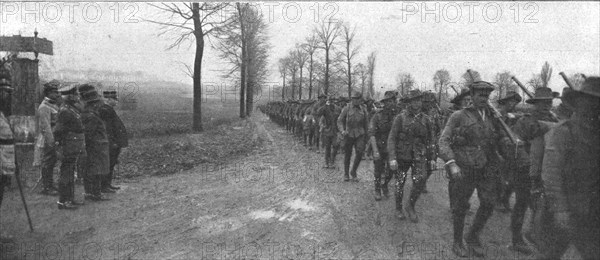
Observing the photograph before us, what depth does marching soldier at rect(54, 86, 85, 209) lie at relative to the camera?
5754 mm

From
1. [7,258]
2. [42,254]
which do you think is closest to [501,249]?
[42,254]

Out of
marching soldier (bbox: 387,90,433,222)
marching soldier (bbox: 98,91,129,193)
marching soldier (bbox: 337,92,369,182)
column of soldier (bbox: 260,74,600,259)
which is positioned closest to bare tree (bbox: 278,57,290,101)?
marching soldier (bbox: 337,92,369,182)

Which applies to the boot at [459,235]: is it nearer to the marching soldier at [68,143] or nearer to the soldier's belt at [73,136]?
the marching soldier at [68,143]

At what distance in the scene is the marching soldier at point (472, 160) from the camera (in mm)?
4199

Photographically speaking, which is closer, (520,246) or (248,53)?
(520,246)

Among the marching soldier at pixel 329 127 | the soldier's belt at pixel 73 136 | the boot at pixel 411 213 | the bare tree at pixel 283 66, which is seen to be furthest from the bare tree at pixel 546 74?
the bare tree at pixel 283 66

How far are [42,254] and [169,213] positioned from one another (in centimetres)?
172

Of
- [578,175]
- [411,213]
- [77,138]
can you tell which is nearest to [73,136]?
[77,138]

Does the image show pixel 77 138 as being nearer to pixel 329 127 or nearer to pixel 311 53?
pixel 329 127

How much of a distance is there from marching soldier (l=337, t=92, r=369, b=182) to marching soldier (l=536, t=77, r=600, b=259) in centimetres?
498

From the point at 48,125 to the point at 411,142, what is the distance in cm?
593

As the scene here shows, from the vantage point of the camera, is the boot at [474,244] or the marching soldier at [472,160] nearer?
the marching soldier at [472,160]

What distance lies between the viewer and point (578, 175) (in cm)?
285

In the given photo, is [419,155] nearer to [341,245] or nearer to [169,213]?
[341,245]
